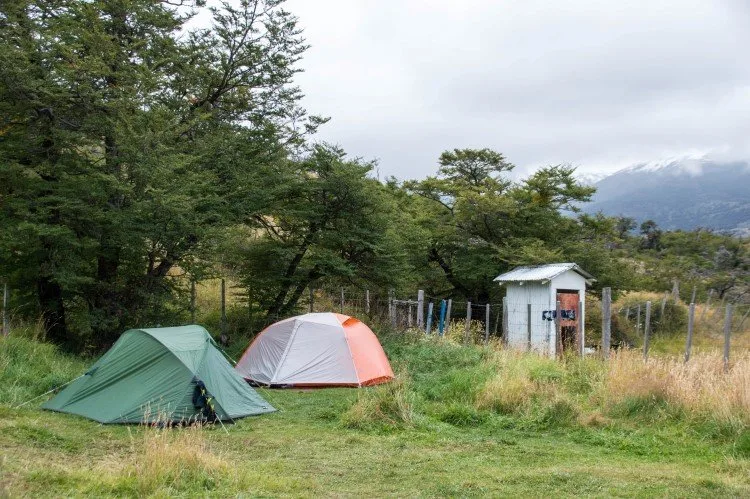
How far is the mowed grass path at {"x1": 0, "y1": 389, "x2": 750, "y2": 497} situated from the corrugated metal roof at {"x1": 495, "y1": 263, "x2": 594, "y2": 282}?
8.10 m

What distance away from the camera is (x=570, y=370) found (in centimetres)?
1135

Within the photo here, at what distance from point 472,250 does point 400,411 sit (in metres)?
14.6

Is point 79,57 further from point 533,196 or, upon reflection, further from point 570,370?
point 533,196

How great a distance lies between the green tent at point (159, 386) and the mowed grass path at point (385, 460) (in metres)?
0.34

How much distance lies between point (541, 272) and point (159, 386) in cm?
1064

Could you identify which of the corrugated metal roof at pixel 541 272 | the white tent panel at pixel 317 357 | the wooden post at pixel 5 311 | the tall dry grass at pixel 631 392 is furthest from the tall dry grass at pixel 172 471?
the corrugated metal roof at pixel 541 272

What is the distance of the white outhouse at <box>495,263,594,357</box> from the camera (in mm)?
15383

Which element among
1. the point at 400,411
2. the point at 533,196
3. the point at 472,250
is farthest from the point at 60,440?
the point at 533,196

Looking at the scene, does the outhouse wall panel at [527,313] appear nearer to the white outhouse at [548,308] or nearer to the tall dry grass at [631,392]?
the white outhouse at [548,308]

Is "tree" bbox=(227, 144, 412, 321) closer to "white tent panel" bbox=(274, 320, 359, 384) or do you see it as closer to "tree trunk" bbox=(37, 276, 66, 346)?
"white tent panel" bbox=(274, 320, 359, 384)

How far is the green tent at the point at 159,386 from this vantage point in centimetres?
887

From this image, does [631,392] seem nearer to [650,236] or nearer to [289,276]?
[289,276]

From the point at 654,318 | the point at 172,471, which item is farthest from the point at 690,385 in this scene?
the point at 654,318

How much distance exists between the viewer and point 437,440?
796 centimetres
